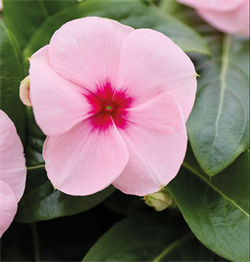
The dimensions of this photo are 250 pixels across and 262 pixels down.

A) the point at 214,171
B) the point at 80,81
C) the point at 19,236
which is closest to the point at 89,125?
the point at 80,81

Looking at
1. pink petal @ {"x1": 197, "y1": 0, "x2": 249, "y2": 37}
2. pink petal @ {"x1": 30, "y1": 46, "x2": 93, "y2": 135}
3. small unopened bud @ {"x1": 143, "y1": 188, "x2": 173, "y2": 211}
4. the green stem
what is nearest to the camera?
pink petal @ {"x1": 30, "y1": 46, "x2": 93, "y2": 135}

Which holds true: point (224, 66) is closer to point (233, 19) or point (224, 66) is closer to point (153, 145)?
point (233, 19)

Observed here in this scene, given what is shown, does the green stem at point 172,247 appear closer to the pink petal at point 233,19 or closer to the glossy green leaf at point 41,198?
the glossy green leaf at point 41,198

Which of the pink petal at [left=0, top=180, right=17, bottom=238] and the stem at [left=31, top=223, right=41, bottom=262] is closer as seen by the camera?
the pink petal at [left=0, top=180, right=17, bottom=238]

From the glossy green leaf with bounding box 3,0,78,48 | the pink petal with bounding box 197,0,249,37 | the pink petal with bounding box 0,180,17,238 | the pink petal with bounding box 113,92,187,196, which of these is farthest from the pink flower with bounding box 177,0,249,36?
the pink petal with bounding box 0,180,17,238

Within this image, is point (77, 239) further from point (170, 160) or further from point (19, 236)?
point (170, 160)

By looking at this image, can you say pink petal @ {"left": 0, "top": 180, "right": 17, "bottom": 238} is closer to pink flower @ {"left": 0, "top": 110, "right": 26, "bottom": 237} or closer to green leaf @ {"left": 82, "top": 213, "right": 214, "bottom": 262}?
pink flower @ {"left": 0, "top": 110, "right": 26, "bottom": 237}

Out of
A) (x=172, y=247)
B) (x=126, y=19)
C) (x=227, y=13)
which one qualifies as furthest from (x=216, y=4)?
(x=172, y=247)
